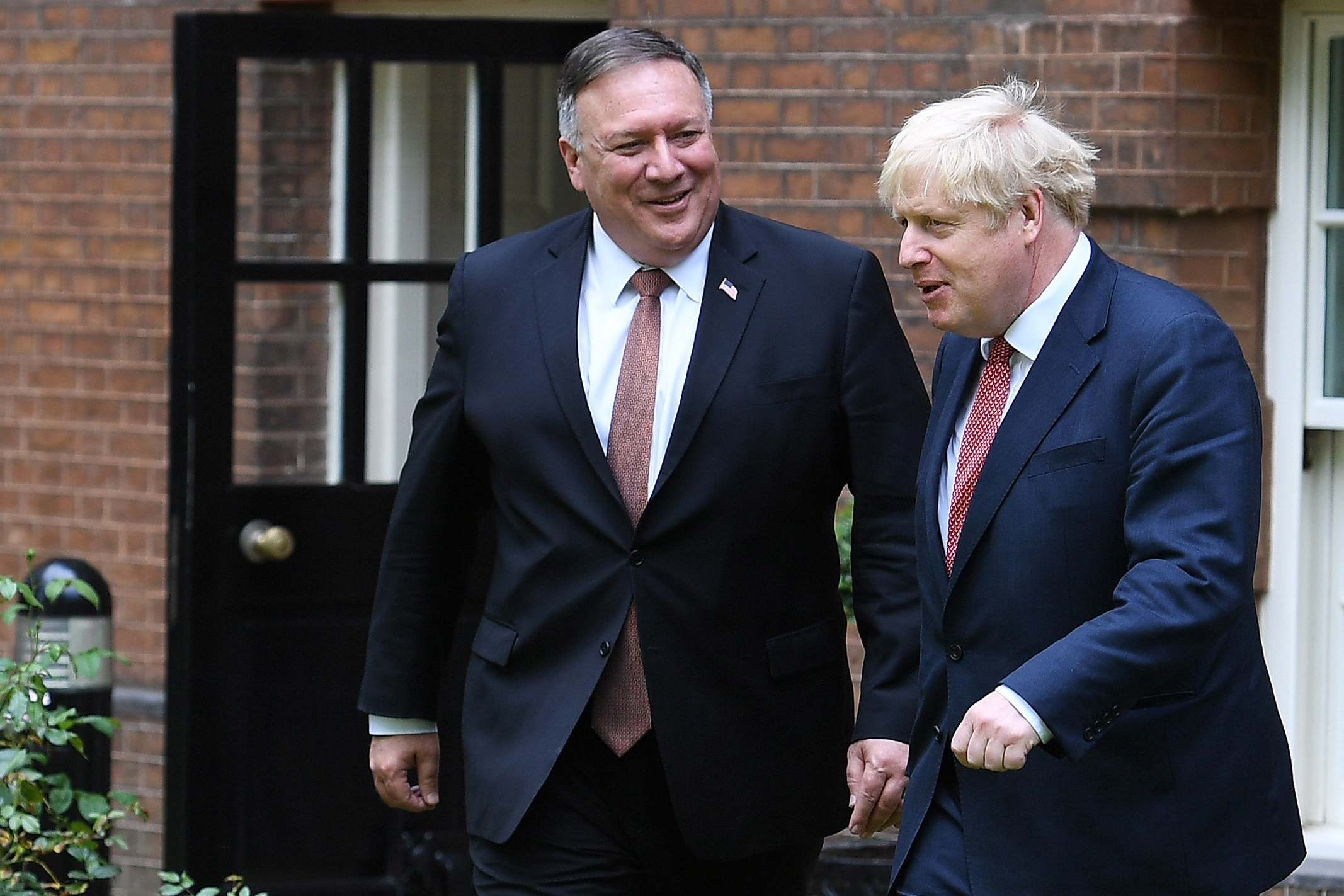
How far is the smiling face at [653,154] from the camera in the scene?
3223 mm

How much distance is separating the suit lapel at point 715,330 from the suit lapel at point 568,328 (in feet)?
0.38

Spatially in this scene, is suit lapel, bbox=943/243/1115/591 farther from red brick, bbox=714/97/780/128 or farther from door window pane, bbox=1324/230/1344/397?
red brick, bbox=714/97/780/128

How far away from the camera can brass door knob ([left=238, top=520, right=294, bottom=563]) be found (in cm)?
500

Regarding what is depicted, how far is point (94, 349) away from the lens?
6316mm

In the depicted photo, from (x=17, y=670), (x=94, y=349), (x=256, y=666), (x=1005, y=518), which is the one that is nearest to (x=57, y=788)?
(x=17, y=670)

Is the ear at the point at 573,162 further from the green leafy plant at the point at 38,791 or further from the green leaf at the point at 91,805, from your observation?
the green leaf at the point at 91,805

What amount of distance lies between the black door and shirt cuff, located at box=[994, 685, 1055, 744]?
Result: 2800 mm

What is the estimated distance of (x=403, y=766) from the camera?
11.4 feet

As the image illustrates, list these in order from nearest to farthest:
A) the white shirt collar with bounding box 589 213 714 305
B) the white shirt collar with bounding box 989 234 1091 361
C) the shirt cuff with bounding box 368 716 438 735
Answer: the white shirt collar with bounding box 989 234 1091 361, the white shirt collar with bounding box 589 213 714 305, the shirt cuff with bounding box 368 716 438 735

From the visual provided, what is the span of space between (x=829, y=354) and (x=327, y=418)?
7.80 ft

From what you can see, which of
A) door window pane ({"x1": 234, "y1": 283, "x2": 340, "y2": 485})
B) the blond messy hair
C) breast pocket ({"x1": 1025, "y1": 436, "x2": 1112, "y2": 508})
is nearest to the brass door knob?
door window pane ({"x1": 234, "y1": 283, "x2": 340, "y2": 485})

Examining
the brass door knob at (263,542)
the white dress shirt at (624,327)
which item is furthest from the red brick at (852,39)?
the white dress shirt at (624,327)

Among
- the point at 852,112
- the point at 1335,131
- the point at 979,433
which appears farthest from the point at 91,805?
the point at 1335,131

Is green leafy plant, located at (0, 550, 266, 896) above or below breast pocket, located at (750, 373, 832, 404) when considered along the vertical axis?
below
